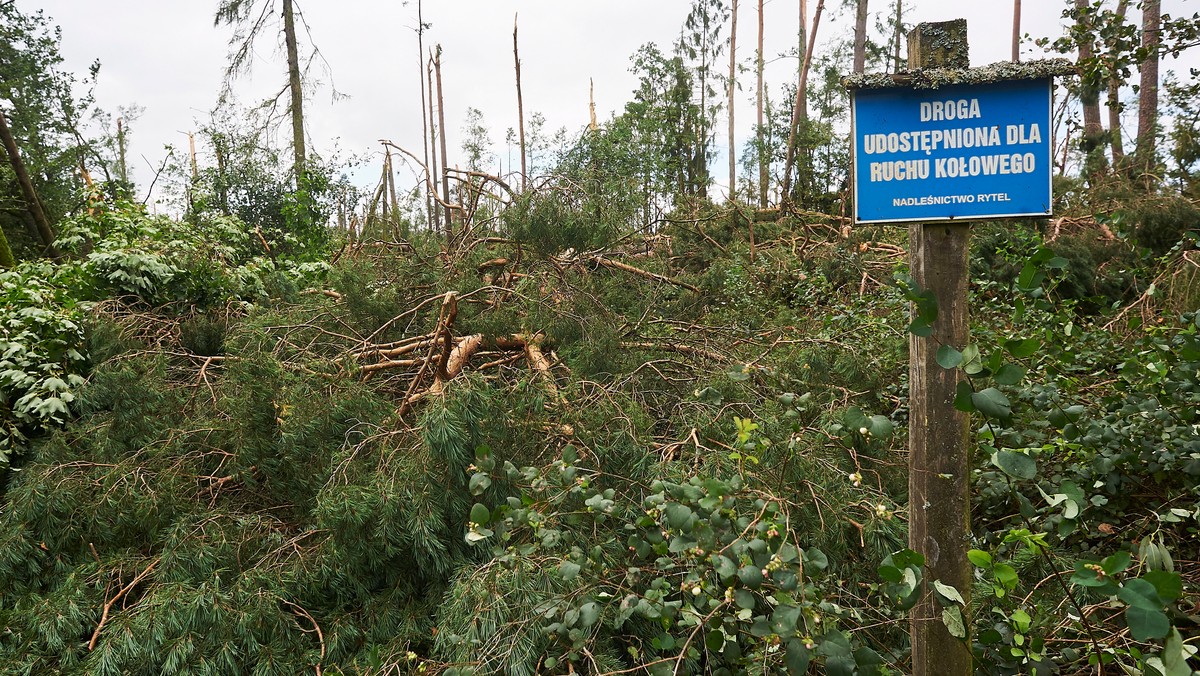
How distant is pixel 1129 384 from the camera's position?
103 inches

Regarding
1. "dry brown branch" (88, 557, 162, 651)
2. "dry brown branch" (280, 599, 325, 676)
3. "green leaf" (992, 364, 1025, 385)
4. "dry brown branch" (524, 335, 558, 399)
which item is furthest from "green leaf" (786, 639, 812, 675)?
"dry brown branch" (88, 557, 162, 651)

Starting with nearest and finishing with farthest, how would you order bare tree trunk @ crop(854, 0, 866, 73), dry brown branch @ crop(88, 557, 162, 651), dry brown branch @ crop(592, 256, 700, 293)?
dry brown branch @ crop(88, 557, 162, 651) → dry brown branch @ crop(592, 256, 700, 293) → bare tree trunk @ crop(854, 0, 866, 73)

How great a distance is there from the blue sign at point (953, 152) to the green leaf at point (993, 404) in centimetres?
37

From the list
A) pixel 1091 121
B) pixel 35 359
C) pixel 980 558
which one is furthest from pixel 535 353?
pixel 1091 121

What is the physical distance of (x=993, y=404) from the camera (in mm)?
1349

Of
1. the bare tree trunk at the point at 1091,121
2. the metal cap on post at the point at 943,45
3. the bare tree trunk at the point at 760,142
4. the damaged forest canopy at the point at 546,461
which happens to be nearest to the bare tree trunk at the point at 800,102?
the bare tree trunk at the point at 760,142

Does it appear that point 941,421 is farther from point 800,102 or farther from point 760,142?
point 760,142

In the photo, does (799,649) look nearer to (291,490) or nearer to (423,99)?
(291,490)

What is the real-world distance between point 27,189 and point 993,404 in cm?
1099

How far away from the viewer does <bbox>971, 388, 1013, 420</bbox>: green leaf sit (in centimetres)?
134

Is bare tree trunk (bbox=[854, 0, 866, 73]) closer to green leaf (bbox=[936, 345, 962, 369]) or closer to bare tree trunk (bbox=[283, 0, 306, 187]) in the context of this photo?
bare tree trunk (bbox=[283, 0, 306, 187])

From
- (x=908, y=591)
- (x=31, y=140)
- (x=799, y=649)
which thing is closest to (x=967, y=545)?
(x=908, y=591)

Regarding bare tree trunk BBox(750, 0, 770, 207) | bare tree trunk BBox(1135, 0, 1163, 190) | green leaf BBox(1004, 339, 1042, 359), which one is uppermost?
bare tree trunk BBox(750, 0, 770, 207)

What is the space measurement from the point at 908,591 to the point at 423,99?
19123 mm
